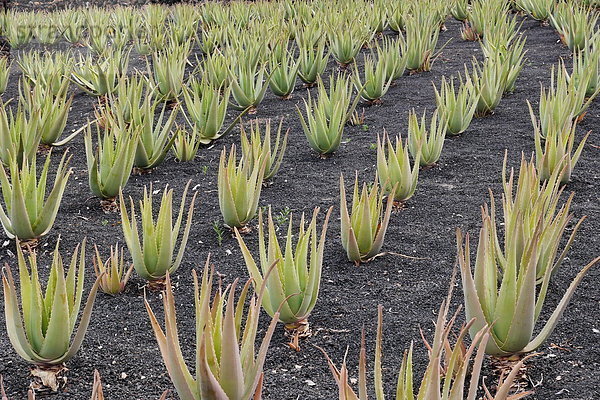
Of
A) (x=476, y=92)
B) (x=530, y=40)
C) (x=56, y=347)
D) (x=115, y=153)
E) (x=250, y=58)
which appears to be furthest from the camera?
(x=530, y=40)

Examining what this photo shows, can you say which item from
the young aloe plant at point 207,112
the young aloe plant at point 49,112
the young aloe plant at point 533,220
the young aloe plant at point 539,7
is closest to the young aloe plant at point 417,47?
the young aloe plant at point 207,112

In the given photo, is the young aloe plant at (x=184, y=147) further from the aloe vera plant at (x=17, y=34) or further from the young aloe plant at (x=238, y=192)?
the aloe vera plant at (x=17, y=34)

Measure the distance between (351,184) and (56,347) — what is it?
1503mm

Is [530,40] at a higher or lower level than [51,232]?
higher

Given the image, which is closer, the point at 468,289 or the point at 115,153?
the point at 468,289

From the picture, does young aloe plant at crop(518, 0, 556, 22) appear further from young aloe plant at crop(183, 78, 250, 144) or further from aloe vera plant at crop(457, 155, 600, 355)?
aloe vera plant at crop(457, 155, 600, 355)

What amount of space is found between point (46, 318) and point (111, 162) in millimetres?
1030

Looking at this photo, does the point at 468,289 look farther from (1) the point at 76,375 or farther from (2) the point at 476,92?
(2) the point at 476,92

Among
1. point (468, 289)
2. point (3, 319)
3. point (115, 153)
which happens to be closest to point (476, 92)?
point (115, 153)

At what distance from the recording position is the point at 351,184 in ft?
8.92

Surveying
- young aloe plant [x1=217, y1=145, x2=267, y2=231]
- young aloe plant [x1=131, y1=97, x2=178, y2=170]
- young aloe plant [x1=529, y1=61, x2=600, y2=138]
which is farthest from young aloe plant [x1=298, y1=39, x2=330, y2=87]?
young aloe plant [x1=217, y1=145, x2=267, y2=231]

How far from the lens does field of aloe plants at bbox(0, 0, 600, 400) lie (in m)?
1.38

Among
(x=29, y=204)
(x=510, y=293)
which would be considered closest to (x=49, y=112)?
(x=29, y=204)

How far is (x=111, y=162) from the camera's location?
96.3 inches
